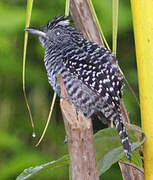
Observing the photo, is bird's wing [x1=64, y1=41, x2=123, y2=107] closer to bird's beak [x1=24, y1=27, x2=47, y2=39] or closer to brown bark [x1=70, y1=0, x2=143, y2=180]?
bird's beak [x1=24, y1=27, x2=47, y2=39]

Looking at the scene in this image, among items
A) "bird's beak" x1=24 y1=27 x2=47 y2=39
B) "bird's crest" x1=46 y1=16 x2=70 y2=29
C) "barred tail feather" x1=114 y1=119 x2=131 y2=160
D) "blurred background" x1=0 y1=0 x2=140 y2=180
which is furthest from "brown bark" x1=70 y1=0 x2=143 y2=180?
"blurred background" x1=0 y1=0 x2=140 y2=180

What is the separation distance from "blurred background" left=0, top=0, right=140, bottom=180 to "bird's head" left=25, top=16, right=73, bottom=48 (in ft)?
1.02

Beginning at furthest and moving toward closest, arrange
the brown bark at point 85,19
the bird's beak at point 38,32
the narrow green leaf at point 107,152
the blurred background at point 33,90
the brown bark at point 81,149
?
the blurred background at point 33,90 → the bird's beak at point 38,32 → the brown bark at point 85,19 → the narrow green leaf at point 107,152 → the brown bark at point 81,149

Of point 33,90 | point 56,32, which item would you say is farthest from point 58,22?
point 33,90

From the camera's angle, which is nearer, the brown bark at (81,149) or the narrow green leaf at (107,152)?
the brown bark at (81,149)

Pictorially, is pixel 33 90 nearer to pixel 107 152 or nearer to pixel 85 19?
pixel 85 19

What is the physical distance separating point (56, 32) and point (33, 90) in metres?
1.09

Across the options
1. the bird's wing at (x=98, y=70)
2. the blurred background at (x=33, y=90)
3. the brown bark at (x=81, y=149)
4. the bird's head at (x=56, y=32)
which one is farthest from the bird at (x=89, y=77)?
the brown bark at (x=81, y=149)

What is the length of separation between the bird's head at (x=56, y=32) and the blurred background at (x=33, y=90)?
311 mm

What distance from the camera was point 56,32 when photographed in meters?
2.61

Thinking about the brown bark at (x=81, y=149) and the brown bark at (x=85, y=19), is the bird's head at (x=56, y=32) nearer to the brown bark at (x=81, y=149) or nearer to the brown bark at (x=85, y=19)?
the brown bark at (x=85, y=19)

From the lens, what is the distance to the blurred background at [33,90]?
2.99 metres

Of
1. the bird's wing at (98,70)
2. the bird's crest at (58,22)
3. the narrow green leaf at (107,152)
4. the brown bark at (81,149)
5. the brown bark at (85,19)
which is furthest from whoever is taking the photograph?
the bird's crest at (58,22)

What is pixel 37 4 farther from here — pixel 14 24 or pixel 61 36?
pixel 61 36
